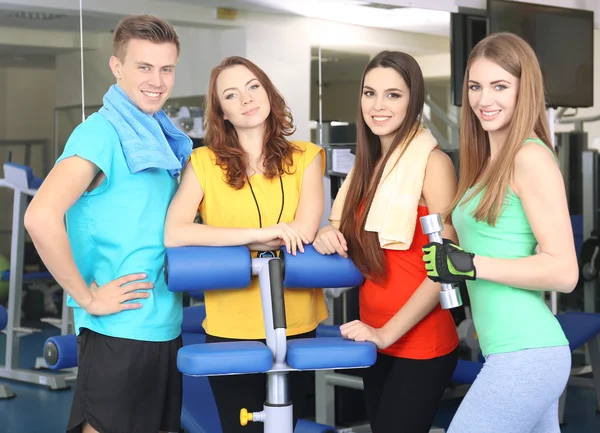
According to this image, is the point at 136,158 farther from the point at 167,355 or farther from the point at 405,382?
the point at 405,382

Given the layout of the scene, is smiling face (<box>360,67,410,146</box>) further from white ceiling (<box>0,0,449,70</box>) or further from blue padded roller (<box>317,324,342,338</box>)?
white ceiling (<box>0,0,449,70</box>)

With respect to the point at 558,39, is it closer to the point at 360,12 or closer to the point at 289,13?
the point at 360,12

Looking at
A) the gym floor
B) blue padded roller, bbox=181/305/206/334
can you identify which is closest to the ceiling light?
blue padded roller, bbox=181/305/206/334

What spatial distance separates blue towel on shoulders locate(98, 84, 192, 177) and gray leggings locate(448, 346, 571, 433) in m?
0.90

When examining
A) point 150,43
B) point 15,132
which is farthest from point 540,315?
point 15,132

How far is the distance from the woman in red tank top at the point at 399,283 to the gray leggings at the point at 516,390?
1.03 feet

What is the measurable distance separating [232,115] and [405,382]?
2.60 ft

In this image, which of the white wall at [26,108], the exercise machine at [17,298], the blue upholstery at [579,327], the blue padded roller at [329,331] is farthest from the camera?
the exercise machine at [17,298]

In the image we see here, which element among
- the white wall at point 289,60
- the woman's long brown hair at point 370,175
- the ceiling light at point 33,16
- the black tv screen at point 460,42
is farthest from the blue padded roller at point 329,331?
the black tv screen at point 460,42

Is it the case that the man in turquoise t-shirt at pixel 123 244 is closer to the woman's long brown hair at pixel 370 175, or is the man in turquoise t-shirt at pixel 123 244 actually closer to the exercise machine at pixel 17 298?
the woman's long brown hair at pixel 370 175

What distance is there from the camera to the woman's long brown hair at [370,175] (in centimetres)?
209

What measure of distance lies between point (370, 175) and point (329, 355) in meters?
0.55

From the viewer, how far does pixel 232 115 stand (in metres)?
2.13

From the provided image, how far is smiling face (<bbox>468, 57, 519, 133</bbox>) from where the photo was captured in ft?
5.99
